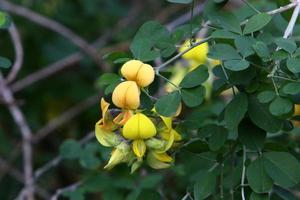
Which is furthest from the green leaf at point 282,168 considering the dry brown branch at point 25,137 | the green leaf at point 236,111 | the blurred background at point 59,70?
the blurred background at point 59,70

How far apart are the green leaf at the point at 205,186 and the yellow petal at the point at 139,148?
208 mm

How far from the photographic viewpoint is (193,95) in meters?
1.46

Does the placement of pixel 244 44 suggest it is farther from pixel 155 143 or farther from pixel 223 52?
pixel 155 143

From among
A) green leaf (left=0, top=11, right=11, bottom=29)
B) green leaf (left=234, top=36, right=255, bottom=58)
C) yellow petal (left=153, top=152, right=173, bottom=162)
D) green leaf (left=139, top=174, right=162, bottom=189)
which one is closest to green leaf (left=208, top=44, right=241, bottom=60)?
green leaf (left=234, top=36, right=255, bottom=58)

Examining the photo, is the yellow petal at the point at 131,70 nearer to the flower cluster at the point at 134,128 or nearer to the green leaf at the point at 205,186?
the flower cluster at the point at 134,128

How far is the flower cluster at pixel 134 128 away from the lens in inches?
53.8

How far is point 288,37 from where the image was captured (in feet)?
5.02

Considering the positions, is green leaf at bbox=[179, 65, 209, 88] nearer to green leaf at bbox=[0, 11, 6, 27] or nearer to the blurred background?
green leaf at bbox=[0, 11, 6, 27]

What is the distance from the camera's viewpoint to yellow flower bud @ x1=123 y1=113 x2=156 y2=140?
53.4 inches

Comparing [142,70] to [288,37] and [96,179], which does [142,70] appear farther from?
[96,179]

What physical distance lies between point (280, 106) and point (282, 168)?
16cm

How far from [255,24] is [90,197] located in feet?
5.15

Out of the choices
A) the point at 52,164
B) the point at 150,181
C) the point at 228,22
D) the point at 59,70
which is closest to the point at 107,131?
the point at 228,22

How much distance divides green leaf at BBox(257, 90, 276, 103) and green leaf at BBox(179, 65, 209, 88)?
0.13 metres
